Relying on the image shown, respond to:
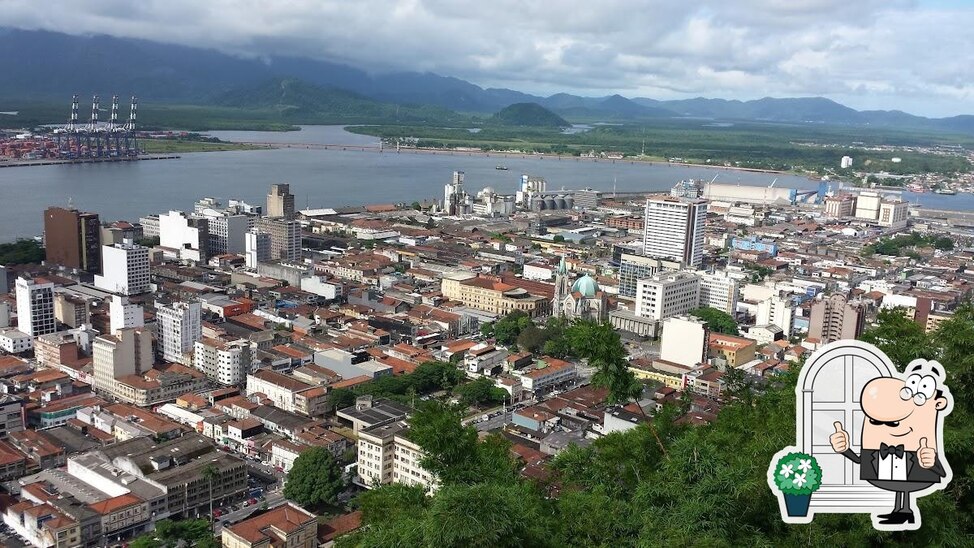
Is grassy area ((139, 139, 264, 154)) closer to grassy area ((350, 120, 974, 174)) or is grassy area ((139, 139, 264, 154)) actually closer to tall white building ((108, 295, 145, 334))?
grassy area ((350, 120, 974, 174))

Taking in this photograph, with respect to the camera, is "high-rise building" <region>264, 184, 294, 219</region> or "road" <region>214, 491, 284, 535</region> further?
"high-rise building" <region>264, 184, 294, 219</region>

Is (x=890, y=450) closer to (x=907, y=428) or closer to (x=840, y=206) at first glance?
(x=907, y=428)

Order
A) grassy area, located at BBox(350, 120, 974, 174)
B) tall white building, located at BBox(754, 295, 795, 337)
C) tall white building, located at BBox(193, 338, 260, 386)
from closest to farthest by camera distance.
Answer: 1. tall white building, located at BBox(193, 338, 260, 386)
2. tall white building, located at BBox(754, 295, 795, 337)
3. grassy area, located at BBox(350, 120, 974, 174)

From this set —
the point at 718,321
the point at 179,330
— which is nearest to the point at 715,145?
the point at 718,321

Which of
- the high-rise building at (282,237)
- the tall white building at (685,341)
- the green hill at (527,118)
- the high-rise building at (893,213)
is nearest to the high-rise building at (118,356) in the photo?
the high-rise building at (282,237)

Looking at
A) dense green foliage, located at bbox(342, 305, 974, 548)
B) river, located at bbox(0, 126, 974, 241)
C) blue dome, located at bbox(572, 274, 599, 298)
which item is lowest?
blue dome, located at bbox(572, 274, 599, 298)

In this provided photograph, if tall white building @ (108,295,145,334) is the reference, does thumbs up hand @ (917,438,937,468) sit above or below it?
above

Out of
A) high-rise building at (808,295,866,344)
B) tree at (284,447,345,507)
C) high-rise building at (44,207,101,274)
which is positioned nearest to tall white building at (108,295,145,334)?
high-rise building at (44,207,101,274)
